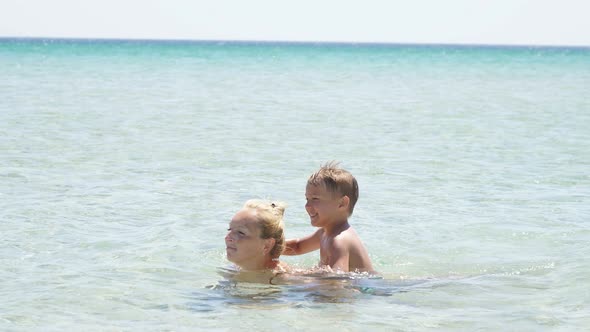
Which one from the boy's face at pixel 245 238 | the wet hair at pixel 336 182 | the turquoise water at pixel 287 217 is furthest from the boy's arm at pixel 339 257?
the boy's face at pixel 245 238

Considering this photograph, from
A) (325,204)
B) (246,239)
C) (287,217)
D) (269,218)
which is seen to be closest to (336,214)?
(325,204)

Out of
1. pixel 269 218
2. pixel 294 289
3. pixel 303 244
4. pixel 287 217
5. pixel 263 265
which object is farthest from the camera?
pixel 287 217

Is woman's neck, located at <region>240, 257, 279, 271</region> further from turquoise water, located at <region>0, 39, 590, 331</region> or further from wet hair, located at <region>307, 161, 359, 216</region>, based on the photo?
wet hair, located at <region>307, 161, 359, 216</region>

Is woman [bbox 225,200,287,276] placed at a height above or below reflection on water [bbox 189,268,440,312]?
above

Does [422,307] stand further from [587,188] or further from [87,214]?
[587,188]

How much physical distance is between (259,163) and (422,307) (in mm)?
5424

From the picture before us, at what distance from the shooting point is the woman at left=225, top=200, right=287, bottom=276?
5.28 m

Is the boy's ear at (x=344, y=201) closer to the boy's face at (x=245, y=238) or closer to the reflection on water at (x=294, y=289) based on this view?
the reflection on water at (x=294, y=289)

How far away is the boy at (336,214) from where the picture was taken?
211 inches

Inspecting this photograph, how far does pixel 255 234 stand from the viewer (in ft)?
17.4

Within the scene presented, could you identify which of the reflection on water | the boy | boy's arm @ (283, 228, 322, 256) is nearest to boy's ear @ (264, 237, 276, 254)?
the reflection on water

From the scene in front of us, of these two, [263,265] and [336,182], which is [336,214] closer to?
[336,182]

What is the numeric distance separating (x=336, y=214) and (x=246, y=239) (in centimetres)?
54

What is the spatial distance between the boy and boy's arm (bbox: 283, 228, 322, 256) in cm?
22
